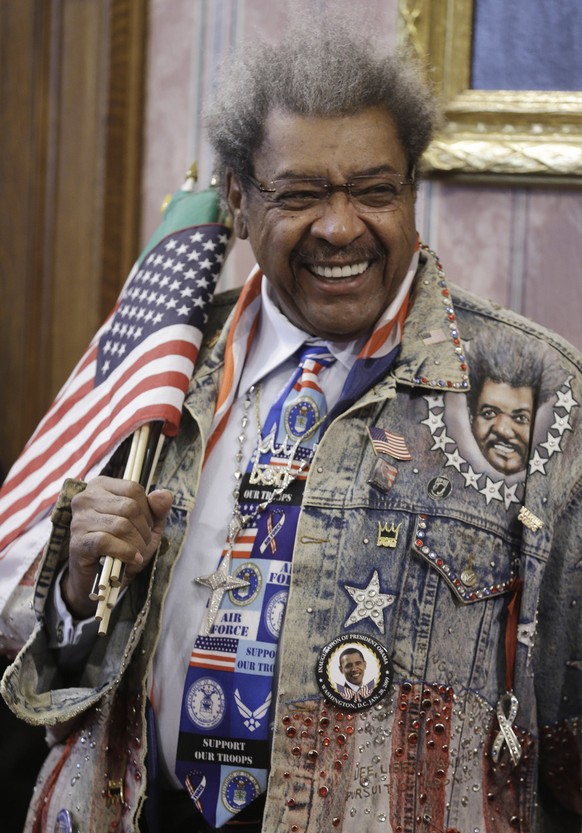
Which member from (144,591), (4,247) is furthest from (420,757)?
(4,247)

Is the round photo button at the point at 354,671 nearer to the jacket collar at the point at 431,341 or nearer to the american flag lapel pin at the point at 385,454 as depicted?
the american flag lapel pin at the point at 385,454

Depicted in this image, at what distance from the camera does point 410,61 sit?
1.85 meters

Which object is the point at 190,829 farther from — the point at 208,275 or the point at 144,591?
the point at 208,275

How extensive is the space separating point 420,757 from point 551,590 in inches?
13.0

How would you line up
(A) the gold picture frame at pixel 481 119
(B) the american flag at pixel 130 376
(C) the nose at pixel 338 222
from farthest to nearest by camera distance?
(A) the gold picture frame at pixel 481 119
(B) the american flag at pixel 130 376
(C) the nose at pixel 338 222

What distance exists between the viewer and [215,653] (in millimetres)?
1700

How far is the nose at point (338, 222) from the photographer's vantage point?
67.1 inches

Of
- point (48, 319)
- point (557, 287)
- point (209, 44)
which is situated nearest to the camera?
point (557, 287)

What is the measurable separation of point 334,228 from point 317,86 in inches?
8.8

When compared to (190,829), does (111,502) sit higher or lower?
higher

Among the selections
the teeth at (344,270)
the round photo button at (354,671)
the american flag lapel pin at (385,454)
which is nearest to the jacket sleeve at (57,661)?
the round photo button at (354,671)

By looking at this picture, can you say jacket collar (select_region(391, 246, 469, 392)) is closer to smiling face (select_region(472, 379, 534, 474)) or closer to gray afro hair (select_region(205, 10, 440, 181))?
smiling face (select_region(472, 379, 534, 474))

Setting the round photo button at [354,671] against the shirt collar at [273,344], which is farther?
the shirt collar at [273,344]

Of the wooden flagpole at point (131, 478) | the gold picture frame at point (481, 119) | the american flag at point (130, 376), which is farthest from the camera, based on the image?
the gold picture frame at point (481, 119)
